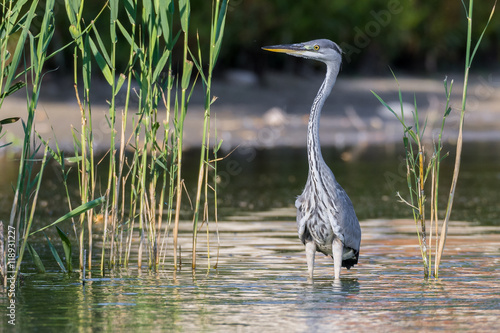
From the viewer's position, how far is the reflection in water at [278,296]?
5820mm

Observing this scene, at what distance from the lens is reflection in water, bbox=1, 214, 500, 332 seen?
5.82 m

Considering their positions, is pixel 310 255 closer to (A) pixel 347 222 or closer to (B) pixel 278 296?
(A) pixel 347 222

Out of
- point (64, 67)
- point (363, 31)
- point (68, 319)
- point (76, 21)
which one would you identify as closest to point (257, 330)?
point (68, 319)

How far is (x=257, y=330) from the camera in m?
5.61

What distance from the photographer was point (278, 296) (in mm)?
6699

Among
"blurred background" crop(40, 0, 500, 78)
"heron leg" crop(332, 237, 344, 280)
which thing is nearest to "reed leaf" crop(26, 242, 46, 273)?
"heron leg" crop(332, 237, 344, 280)

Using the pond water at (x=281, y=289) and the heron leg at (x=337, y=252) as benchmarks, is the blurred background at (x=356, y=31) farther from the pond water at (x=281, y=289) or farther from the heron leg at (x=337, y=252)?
the heron leg at (x=337, y=252)

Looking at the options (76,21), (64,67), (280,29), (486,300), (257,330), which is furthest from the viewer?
(280,29)

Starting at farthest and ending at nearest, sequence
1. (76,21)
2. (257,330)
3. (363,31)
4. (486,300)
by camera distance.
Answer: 1. (363,31)
2. (76,21)
3. (486,300)
4. (257,330)

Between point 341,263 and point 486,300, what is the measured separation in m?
1.23

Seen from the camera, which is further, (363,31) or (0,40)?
(363,31)

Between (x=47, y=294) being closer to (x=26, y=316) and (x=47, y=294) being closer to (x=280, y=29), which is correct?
(x=26, y=316)

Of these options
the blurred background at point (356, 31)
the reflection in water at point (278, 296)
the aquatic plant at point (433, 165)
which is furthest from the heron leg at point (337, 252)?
the blurred background at point (356, 31)

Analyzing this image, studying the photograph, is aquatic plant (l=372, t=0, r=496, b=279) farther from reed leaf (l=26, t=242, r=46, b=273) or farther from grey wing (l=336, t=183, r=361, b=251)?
reed leaf (l=26, t=242, r=46, b=273)
